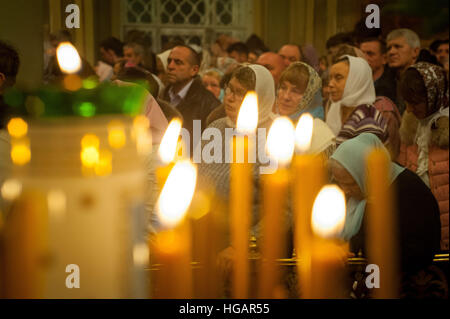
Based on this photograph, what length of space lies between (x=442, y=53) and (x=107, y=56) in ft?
1.68

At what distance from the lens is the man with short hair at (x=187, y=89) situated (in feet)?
2.50

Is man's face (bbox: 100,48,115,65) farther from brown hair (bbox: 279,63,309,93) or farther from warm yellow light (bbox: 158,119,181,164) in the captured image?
brown hair (bbox: 279,63,309,93)

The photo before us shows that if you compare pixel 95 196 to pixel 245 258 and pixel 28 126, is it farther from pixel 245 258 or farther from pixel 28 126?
pixel 245 258

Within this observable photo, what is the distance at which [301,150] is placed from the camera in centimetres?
75

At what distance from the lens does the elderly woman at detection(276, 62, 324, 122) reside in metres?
0.76

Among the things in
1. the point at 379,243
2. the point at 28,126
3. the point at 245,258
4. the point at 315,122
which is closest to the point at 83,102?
the point at 28,126

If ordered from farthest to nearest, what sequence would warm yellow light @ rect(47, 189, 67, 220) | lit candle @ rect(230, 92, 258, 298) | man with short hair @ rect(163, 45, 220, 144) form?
1. man with short hair @ rect(163, 45, 220, 144)
2. lit candle @ rect(230, 92, 258, 298)
3. warm yellow light @ rect(47, 189, 67, 220)

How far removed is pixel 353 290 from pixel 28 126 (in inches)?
22.2

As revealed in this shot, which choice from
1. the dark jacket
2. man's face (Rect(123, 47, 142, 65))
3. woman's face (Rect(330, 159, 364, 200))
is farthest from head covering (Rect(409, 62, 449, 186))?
man's face (Rect(123, 47, 142, 65))

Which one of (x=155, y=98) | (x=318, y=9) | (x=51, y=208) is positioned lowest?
(x=51, y=208)

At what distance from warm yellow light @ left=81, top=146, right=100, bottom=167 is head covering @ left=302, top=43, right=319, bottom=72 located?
1.66 feet

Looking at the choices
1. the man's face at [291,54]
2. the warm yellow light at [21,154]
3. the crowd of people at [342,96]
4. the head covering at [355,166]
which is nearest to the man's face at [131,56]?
the crowd of people at [342,96]

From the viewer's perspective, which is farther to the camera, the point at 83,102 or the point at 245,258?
Answer: the point at 245,258

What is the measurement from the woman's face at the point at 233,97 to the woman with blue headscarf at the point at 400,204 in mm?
160
